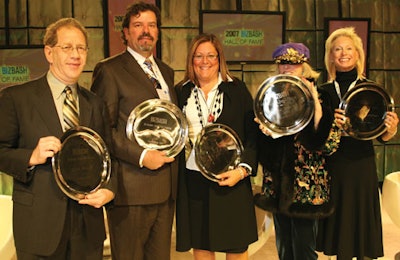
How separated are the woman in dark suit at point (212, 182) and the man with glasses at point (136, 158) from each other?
9 centimetres

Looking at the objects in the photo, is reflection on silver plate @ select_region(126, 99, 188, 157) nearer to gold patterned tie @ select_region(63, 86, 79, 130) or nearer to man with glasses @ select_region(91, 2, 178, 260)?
man with glasses @ select_region(91, 2, 178, 260)

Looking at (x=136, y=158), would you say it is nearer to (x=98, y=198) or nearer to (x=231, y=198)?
(x=98, y=198)

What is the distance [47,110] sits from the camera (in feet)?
5.05

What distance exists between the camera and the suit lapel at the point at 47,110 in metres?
1.53

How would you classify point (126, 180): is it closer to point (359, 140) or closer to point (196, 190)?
point (196, 190)

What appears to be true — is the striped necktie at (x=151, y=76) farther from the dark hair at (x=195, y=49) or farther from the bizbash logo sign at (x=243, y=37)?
the bizbash logo sign at (x=243, y=37)

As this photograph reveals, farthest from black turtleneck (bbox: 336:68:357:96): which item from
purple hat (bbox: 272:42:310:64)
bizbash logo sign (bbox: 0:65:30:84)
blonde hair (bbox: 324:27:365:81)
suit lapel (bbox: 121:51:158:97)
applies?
bizbash logo sign (bbox: 0:65:30:84)

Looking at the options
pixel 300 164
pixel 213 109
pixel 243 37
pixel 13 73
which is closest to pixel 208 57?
pixel 213 109

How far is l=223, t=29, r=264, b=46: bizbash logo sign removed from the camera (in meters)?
4.15

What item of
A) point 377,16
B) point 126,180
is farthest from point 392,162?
point 126,180

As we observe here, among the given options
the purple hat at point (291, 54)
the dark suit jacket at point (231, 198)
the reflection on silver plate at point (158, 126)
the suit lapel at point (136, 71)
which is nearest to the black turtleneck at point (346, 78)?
the purple hat at point (291, 54)

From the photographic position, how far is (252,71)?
172 inches

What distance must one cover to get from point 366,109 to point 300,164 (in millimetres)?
417

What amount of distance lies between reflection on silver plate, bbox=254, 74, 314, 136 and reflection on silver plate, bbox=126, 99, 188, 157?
361 millimetres
